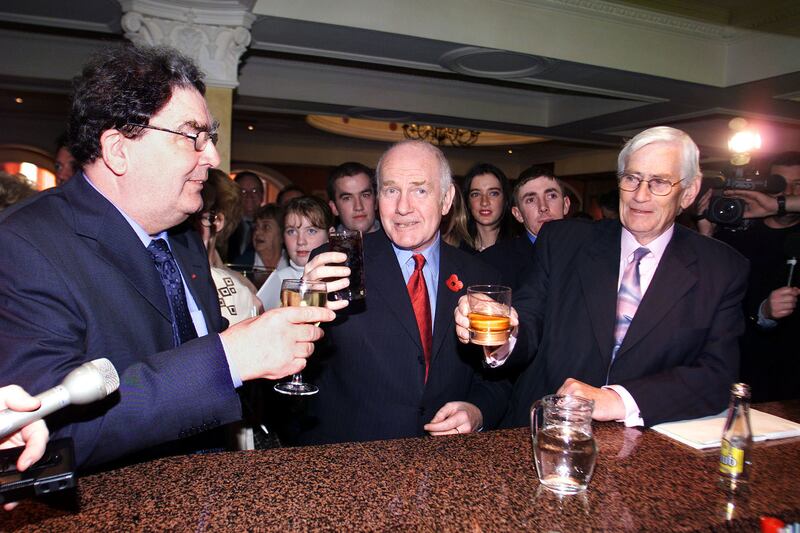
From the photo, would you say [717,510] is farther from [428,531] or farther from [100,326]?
[100,326]

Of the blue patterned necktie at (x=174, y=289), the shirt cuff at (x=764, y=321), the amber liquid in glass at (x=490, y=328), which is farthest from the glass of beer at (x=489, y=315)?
the shirt cuff at (x=764, y=321)

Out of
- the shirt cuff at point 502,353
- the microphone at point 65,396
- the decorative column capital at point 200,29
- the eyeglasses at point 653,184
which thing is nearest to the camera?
the microphone at point 65,396

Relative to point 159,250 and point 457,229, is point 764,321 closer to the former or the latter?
point 457,229

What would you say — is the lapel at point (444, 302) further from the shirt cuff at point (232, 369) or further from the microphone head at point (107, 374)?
the microphone head at point (107, 374)

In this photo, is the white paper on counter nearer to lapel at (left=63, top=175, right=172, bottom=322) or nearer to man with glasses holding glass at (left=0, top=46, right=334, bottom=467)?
man with glasses holding glass at (left=0, top=46, right=334, bottom=467)

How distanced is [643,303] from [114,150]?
189 centimetres

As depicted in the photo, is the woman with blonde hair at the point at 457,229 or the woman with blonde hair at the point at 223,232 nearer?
the woman with blonde hair at the point at 223,232

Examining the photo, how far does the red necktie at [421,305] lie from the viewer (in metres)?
2.22

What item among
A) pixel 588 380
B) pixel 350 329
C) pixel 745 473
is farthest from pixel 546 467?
pixel 350 329

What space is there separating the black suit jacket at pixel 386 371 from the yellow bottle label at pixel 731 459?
954 millimetres

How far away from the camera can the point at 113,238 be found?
1541 millimetres

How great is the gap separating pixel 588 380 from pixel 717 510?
0.90 meters

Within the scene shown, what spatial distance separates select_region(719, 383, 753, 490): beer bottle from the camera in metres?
1.34

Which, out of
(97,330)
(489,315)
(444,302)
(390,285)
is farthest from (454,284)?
(97,330)
